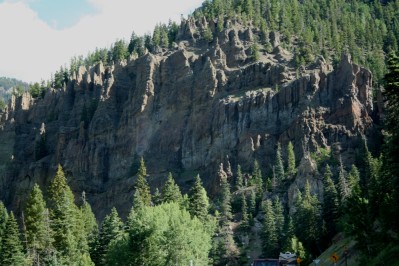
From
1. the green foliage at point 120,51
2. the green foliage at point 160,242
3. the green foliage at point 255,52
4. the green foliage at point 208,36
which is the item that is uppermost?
the green foliage at point 120,51

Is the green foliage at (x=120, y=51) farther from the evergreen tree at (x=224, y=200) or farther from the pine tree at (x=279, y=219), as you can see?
the pine tree at (x=279, y=219)

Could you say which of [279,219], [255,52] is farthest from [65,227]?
[255,52]

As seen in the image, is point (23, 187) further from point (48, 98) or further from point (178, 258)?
point (178, 258)

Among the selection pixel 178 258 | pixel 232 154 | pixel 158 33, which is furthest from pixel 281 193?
pixel 158 33

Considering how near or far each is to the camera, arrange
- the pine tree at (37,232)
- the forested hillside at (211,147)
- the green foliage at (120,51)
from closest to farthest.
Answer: the pine tree at (37,232)
the forested hillside at (211,147)
the green foliage at (120,51)

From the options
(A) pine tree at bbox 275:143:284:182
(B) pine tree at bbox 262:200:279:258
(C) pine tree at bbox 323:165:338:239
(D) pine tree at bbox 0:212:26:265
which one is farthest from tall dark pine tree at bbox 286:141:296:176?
(D) pine tree at bbox 0:212:26:265

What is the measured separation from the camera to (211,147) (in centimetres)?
12794

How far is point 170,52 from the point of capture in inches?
6068

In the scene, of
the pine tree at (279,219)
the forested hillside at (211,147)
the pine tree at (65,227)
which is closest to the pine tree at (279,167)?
the forested hillside at (211,147)

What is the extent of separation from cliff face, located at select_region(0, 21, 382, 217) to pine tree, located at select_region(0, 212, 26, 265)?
53.8 m

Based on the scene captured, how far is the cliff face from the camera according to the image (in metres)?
119

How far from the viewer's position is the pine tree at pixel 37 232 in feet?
218

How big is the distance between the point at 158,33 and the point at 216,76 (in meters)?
43.2

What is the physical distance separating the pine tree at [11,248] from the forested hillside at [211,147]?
141 millimetres
